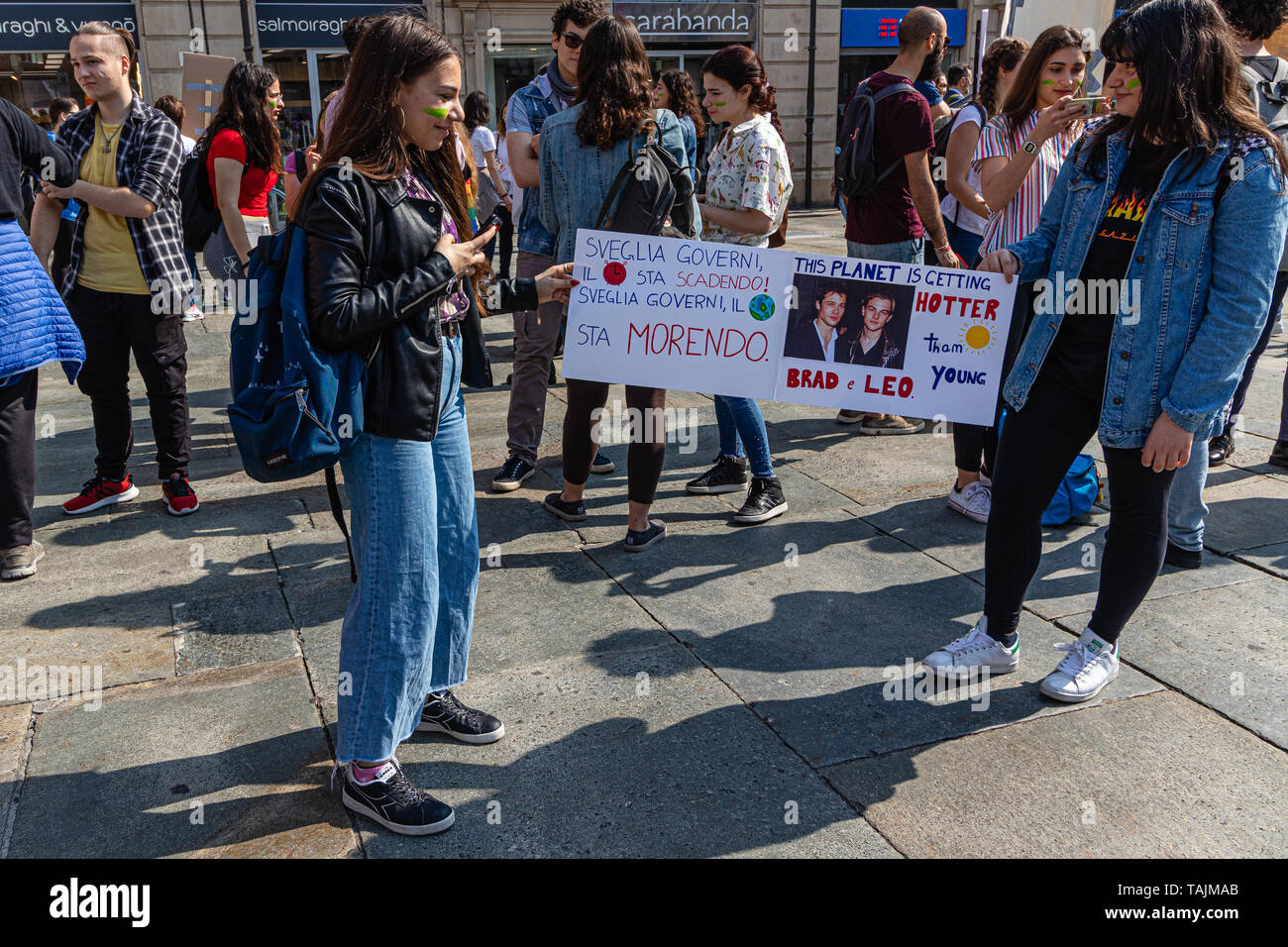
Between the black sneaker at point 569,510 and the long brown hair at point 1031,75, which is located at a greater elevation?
the long brown hair at point 1031,75

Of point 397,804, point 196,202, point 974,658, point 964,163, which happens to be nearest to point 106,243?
point 196,202

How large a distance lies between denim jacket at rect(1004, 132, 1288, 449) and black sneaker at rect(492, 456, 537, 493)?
2.93 m

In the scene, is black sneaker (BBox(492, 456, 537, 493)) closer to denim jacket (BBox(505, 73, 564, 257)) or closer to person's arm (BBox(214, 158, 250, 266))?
denim jacket (BBox(505, 73, 564, 257))

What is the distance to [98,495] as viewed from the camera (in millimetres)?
5121

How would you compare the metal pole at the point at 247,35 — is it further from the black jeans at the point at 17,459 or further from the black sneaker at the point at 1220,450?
the black sneaker at the point at 1220,450

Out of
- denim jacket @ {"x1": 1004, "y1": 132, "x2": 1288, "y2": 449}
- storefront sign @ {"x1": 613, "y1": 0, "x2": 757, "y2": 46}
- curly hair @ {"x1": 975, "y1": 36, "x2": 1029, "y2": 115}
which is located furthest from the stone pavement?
storefront sign @ {"x1": 613, "y1": 0, "x2": 757, "y2": 46}

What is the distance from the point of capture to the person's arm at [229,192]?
17.3 feet

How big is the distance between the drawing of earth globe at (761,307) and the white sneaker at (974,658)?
1.46 m

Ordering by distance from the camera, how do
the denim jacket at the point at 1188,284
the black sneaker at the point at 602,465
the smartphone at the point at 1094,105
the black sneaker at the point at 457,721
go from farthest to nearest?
the black sneaker at the point at 602,465 < the smartphone at the point at 1094,105 < the black sneaker at the point at 457,721 < the denim jacket at the point at 1188,284

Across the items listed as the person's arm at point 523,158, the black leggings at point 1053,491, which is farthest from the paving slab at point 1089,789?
the person's arm at point 523,158

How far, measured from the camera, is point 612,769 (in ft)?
9.77

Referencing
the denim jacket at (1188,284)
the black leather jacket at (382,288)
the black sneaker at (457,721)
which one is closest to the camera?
the black leather jacket at (382,288)

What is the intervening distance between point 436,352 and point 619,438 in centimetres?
362
